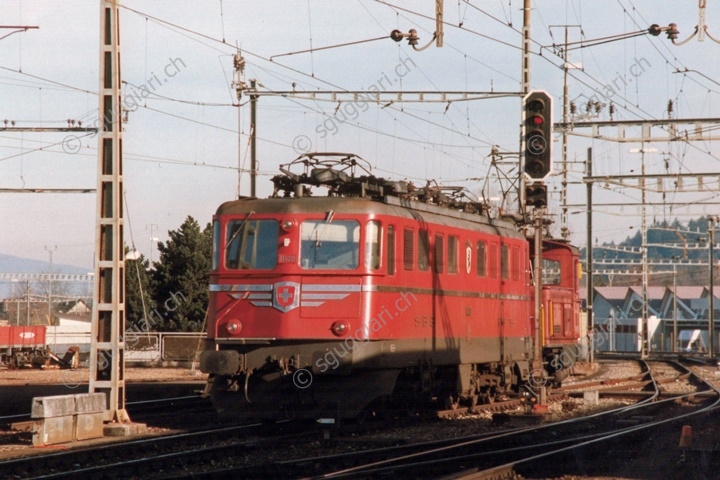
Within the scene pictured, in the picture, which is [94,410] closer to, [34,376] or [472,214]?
[472,214]

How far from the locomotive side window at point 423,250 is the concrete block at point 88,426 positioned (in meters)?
5.75

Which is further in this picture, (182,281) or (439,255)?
(182,281)

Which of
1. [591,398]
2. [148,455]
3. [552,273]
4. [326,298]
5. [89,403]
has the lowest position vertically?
[591,398]

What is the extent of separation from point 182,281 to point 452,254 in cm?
3619

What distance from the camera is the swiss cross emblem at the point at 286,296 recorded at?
1661 centimetres

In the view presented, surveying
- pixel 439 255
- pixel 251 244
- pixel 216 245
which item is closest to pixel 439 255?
pixel 439 255

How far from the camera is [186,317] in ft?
176

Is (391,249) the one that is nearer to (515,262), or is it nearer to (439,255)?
(439,255)

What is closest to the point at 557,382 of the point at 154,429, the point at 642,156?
the point at 154,429

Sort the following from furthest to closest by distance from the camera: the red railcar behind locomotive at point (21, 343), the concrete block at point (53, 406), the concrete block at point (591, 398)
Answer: the red railcar behind locomotive at point (21, 343), the concrete block at point (591, 398), the concrete block at point (53, 406)

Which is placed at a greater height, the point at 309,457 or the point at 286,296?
the point at 286,296

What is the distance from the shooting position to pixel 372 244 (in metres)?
16.8

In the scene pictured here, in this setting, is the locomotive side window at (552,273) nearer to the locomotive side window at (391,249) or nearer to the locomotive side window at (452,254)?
the locomotive side window at (452,254)

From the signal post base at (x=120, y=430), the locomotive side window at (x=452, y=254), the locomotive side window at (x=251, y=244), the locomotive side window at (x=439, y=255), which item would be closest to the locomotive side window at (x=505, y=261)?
the locomotive side window at (x=452, y=254)
